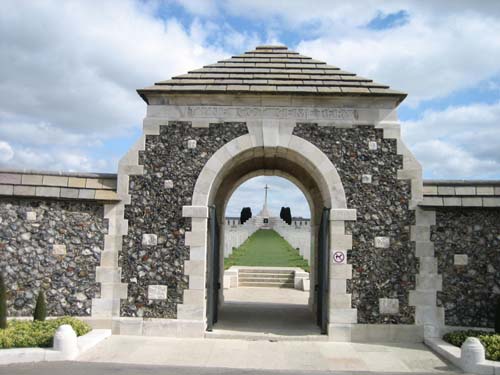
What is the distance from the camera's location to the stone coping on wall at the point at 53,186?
10023 mm

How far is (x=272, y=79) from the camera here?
10703 millimetres

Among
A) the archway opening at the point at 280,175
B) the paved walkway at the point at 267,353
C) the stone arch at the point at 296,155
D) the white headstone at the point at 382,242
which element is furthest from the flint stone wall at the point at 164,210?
the white headstone at the point at 382,242

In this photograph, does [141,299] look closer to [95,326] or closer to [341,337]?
[95,326]

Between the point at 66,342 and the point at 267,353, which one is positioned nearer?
the point at 66,342

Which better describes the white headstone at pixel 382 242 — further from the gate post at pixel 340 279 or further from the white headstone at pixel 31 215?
the white headstone at pixel 31 215

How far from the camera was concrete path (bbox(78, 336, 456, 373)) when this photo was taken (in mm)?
8133

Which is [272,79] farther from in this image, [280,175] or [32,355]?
[32,355]

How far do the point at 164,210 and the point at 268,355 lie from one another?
11.2ft

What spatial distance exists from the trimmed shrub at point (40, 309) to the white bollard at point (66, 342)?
49.4 inches

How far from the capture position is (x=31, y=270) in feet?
32.6

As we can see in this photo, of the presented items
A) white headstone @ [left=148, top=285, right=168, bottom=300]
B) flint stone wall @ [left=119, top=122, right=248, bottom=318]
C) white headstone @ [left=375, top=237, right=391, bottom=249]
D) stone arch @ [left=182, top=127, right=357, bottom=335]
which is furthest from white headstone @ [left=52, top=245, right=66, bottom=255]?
white headstone @ [left=375, top=237, right=391, bottom=249]

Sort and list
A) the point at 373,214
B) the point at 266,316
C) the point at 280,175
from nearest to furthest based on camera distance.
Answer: the point at 373,214 → the point at 266,316 → the point at 280,175

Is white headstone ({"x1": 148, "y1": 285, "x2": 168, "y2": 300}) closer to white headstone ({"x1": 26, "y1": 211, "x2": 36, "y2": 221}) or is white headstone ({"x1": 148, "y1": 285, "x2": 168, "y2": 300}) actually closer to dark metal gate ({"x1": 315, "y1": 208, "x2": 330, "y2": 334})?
white headstone ({"x1": 26, "y1": 211, "x2": 36, "y2": 221})

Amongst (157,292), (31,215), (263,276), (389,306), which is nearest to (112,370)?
(157,292)
